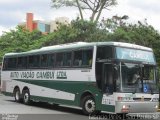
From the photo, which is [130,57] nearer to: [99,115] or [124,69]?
[124,69]

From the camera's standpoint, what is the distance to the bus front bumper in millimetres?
17344

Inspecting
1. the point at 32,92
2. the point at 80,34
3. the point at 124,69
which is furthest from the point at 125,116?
the point at 80,34

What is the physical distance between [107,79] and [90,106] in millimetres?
1762

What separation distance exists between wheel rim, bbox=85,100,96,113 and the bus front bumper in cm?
165

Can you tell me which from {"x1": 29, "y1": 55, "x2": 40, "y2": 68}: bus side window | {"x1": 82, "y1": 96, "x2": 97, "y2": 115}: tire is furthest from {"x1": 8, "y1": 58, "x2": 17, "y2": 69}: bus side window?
{"x1": 82, "y1": 96, "x2": 97, "y2": 115}: tire

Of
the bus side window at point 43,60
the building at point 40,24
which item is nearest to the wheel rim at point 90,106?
the bus side window at point 43,60

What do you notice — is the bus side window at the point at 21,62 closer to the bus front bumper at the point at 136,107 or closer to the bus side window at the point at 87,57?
the bus side window at the point at 87,57

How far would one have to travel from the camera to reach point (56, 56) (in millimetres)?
21812

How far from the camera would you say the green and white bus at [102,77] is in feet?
57.7

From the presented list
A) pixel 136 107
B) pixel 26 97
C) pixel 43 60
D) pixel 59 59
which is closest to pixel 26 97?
pixel 26 97

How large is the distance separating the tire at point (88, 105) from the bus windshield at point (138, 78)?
1.95 metres

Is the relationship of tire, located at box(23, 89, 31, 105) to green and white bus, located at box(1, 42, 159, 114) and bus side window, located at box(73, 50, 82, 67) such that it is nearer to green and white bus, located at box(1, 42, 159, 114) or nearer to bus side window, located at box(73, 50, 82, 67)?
green and white bus, located at box(1, 42, 159, 114)

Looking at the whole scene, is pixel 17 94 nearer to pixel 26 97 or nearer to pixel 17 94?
pixel 17 94

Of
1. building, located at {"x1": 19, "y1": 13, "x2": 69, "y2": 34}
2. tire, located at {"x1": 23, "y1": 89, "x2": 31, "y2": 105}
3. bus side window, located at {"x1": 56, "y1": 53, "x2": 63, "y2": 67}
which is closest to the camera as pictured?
bus side window, located at {"x1": 56, "y1": 53, "x2": 63, "y2": 67}
